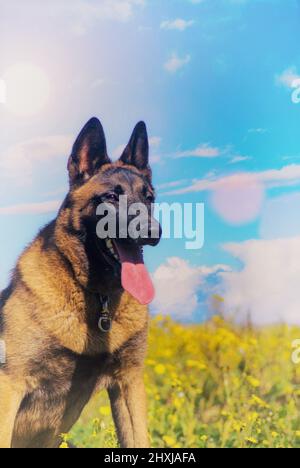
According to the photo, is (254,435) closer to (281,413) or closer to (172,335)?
(281,413)

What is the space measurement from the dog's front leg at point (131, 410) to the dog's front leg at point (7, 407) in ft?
1.62

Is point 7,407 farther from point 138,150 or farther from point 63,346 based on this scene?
point 138,150

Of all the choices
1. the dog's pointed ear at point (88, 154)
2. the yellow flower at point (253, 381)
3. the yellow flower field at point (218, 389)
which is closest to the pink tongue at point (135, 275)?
the dog's pointed ear at point (88, 154)

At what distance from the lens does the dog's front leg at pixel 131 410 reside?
324 centimetres

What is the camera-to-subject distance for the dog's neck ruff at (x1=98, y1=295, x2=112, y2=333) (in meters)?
3.20

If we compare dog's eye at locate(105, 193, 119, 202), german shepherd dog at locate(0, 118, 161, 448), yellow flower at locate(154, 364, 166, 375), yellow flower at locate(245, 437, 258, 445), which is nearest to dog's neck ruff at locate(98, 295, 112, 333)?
german shepherd dog at locate(0, 118, 161, 448)

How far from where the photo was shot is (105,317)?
3.21 metres

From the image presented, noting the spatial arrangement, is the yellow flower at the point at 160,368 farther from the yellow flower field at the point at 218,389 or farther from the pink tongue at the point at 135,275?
the pink tongue at the point at 135,275

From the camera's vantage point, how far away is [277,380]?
4031 millimetres

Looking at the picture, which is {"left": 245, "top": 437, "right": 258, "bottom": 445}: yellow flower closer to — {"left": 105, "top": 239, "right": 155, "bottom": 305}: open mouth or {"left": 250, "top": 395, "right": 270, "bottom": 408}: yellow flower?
{"left": 250, "top": 395, "right": 270, "bottom": 408}: yellow flower

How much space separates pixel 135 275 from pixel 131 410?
713mm

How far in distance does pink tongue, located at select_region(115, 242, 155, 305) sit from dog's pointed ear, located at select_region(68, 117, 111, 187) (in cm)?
39

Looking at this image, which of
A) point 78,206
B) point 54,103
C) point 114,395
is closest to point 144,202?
point 78,206

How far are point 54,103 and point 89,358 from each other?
48.4 inches
